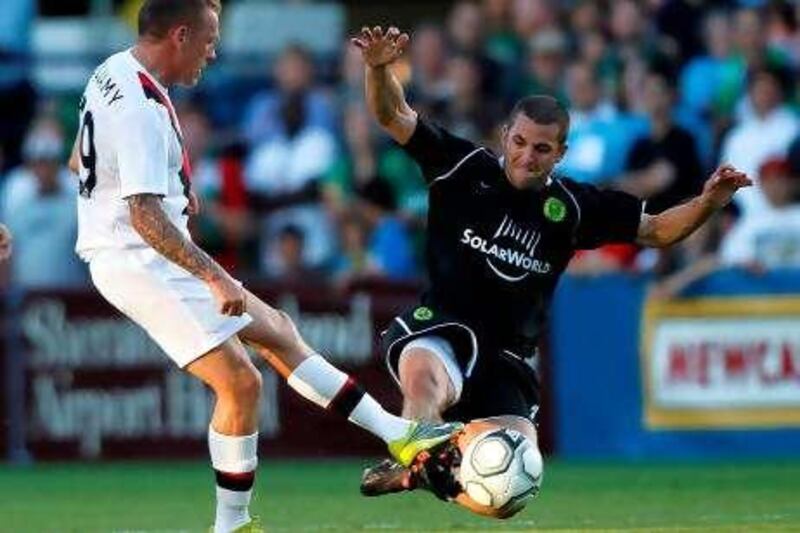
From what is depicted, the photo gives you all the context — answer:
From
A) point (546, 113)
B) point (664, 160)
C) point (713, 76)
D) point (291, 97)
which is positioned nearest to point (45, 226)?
point (291, 97)

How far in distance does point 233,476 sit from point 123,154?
4.75 feet

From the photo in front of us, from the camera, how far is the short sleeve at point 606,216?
1130 centimetres

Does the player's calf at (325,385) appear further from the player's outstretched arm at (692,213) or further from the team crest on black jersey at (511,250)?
the player's outstretched arm at (692,213)

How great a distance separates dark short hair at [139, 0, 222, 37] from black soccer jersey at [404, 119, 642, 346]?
1.46 m

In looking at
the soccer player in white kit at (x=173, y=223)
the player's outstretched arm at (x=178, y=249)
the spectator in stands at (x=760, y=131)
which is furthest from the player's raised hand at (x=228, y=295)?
the spectator in stands at (x=760, y=131)

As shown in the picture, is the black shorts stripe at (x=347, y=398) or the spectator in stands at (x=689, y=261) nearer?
the black shorts stripe at (x=347, y=398)

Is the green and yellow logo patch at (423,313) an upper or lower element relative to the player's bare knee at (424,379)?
upper

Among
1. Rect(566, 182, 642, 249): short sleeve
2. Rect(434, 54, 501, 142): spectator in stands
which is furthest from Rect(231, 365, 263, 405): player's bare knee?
Rect(434, 54, 501, 142): spectator in stands

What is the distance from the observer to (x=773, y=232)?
1694cm

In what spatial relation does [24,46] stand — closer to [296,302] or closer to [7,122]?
[7,122]

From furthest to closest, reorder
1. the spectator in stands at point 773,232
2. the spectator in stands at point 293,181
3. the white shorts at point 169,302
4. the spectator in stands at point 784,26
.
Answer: the spectator in stands at point 784,26, the spectator in stands at point 293,181, the spectator in stands at point 773,232, the white shorts at point 169,302

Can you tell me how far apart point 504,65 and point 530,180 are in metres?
7.90

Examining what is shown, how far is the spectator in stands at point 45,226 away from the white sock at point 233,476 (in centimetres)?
776

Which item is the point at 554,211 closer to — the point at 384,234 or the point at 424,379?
the point at 424,379
